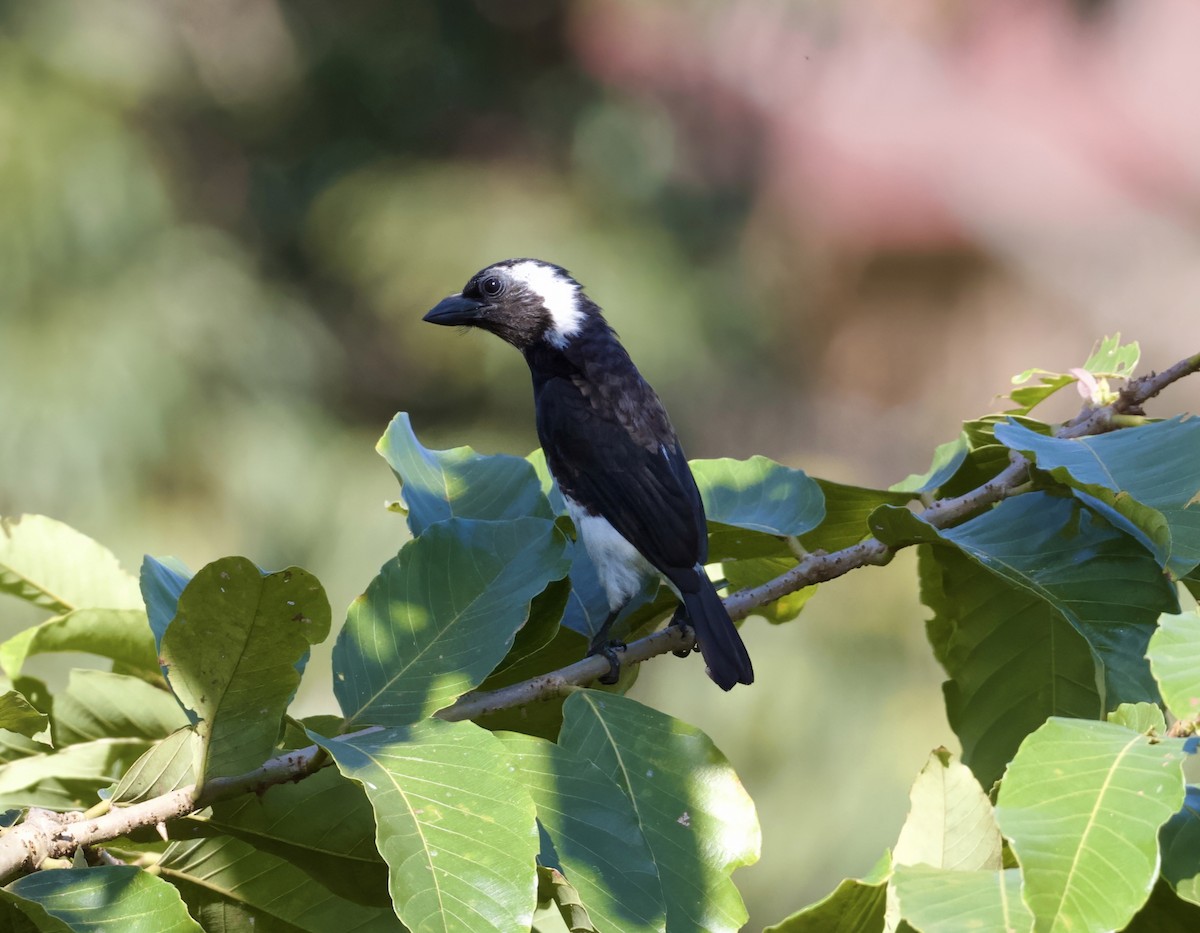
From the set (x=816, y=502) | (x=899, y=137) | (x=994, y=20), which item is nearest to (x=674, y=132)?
(x=899, y=137)

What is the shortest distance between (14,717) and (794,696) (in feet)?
12.2

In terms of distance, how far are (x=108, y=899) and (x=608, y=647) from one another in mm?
488

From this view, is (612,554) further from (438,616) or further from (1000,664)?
(438,616)

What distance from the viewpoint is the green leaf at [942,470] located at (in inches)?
48.7

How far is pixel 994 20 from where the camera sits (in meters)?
5.64

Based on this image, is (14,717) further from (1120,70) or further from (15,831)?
(1120,70)

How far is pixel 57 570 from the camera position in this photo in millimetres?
1247

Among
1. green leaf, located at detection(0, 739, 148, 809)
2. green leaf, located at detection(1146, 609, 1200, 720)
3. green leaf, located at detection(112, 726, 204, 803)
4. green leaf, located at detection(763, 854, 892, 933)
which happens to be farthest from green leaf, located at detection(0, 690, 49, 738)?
green leaf, located at detection(1146, 609, 1200, 720)

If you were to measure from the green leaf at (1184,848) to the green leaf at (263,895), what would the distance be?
0.54 metres

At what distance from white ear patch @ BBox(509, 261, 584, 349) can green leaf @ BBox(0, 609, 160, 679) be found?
137 centimetres

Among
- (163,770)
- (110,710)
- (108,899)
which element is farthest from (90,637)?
(108,899)

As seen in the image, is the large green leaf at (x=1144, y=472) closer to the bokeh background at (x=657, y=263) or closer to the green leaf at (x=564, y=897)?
the green leaf at (x=564, y=897)

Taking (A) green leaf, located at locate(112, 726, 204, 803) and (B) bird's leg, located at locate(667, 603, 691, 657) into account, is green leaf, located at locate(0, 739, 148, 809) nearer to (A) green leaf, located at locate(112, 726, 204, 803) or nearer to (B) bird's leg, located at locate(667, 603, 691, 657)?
(A) green leaf, located at locate(112, 726, 204, 803)

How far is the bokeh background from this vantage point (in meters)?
4.73
